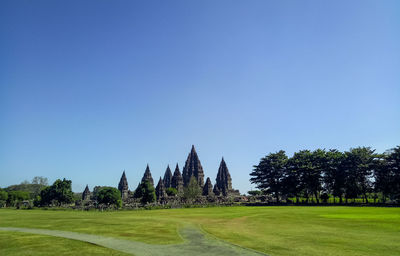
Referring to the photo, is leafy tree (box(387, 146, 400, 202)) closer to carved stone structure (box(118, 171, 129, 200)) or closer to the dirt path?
the dirt path

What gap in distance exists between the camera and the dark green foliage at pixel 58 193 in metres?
71.8

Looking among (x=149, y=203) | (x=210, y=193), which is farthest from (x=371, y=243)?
(x=210, y=193)

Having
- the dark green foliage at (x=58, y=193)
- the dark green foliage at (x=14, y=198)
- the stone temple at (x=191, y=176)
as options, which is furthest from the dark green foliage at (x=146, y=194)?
the dark green foliage at (x=14, y=198)

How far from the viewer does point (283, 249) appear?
11.1 meters

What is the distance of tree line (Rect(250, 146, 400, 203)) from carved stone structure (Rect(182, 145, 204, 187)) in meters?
38.2

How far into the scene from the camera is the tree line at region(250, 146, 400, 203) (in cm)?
5338

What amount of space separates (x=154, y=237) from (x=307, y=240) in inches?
354

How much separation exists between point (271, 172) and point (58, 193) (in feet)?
212

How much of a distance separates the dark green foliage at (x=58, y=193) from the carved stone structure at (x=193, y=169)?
48.5 m

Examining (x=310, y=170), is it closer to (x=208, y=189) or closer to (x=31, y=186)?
(x=208, y=189)

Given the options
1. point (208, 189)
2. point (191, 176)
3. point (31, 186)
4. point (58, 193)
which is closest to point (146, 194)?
point (58, 193)

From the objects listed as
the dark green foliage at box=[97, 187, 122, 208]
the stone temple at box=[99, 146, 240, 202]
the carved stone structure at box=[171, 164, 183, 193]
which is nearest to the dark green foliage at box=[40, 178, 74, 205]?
the dark green foliage at box=[97, 187, 122, 208]

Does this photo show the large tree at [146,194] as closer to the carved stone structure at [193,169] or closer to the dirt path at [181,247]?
the carved stone structure at [193,169]

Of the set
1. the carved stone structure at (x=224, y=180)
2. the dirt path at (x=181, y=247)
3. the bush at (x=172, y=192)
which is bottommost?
the bush at (x=172, y=192)
